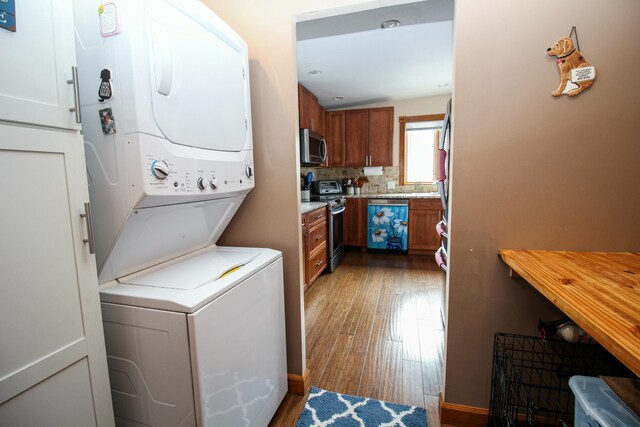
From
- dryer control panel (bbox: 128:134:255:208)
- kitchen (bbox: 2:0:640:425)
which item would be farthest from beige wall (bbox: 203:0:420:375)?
dryer control panel (bbox: 128:134:255:208)

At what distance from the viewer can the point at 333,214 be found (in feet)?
11.9

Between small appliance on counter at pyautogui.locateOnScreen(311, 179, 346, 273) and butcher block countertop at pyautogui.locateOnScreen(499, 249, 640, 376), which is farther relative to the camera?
small appliance on counter at pyautogui.locateOnScreen(311, 179, 346, 273)

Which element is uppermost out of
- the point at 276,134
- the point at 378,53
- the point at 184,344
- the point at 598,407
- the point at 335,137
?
the point at 378,53

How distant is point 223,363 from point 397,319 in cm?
178

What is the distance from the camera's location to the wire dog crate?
4.07ft

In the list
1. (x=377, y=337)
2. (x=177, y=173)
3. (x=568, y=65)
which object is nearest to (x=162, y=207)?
(x=177, y=173)

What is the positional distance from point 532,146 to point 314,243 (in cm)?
214

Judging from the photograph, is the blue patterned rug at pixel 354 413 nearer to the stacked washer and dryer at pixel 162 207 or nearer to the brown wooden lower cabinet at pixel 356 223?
the stacked washer and dryer at pixel 162 207

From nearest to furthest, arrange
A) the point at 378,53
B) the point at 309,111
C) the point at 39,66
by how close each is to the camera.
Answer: the point at 39,66 → the point at 378,53 → the point at 309,111

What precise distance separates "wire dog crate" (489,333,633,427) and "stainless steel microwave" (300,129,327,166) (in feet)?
8.06

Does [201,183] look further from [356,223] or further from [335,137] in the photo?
[335,137]

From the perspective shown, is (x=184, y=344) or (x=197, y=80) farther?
(x=197, y=80)

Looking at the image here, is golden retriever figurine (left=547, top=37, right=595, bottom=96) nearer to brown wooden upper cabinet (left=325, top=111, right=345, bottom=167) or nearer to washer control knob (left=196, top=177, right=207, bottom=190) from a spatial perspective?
washer control knob (left=196, top=177, right=207, bottom=190)

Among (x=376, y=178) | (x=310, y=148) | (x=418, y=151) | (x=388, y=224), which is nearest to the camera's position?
(x=310, y=148)
